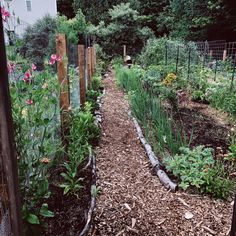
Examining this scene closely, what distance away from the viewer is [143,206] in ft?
7.82

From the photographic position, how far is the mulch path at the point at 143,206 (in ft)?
6.85

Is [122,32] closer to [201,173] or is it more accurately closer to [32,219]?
[201,173]

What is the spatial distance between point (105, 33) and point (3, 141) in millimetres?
17961

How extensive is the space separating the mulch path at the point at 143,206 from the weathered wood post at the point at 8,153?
4.53ft

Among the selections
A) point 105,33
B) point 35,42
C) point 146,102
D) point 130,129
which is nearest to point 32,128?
point 146,102

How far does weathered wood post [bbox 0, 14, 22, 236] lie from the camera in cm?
63

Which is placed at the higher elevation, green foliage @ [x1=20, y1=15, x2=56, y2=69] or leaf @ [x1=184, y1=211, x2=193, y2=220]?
green foliage @ [x1=20, y1=15, x2=56, y2=69]

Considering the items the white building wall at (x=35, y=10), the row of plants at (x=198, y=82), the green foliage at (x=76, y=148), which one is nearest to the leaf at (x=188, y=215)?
the green foliage at (x=76, y=148)

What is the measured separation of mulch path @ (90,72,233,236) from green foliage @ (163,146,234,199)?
0.10 m

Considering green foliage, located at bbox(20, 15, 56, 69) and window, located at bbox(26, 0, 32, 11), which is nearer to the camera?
green foliage, located at bbox(20, 15, 56, 69)

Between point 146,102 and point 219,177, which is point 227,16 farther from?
point 219,177

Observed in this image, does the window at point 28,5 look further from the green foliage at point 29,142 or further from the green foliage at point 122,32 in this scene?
the green foliage at point 29,142

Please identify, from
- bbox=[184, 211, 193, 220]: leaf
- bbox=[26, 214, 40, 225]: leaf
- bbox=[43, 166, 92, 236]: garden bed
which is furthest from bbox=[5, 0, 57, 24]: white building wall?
bbox=[26, 214, 40, 225]: leaf

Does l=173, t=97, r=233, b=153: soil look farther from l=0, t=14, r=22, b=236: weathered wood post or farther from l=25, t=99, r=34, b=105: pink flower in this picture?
l=0, t=14, r=22, b=236: weathered wood post
